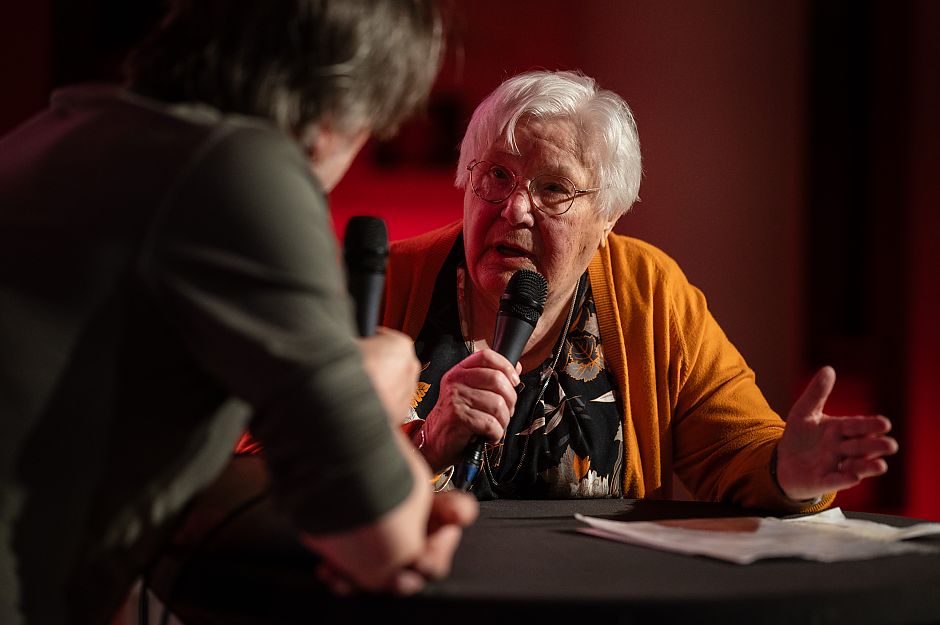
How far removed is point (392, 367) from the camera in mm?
946

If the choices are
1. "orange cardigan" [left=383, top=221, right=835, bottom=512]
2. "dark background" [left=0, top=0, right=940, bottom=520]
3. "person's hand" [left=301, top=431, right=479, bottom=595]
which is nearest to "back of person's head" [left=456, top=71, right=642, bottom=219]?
"orange cardigan" [left=383, top=221, right=835, bottom=512]

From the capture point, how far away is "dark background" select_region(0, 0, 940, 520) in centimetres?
330

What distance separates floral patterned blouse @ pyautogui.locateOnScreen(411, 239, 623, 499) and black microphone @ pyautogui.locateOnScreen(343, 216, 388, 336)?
0.59 m

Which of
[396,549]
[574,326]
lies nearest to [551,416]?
[574,326]

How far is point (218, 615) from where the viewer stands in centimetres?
92

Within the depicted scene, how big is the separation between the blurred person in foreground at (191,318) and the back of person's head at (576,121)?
0.92 metres

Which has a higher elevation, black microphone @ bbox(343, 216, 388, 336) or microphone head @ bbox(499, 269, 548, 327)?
black microphone @ bbox(343, 216, 388, 336)

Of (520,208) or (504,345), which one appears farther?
(520,208)

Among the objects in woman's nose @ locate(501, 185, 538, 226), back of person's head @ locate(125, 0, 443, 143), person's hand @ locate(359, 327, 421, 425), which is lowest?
person's hand @ locate(359, 327, 421, 425)

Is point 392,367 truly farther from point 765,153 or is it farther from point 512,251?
point 765,153

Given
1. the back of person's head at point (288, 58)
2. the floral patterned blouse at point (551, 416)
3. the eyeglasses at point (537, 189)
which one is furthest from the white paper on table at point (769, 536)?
the eyeglasses at point (537, 189)

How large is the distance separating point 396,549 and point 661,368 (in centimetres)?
116

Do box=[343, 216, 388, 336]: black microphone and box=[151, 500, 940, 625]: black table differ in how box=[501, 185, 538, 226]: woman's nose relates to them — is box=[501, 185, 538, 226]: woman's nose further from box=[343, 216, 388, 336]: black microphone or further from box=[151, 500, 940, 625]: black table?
box=[151, 500, 940, 625]: black table

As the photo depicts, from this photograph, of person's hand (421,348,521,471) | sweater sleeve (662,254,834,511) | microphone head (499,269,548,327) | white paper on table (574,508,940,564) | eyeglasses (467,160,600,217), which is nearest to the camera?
white paper on table (574,508,940,564)
